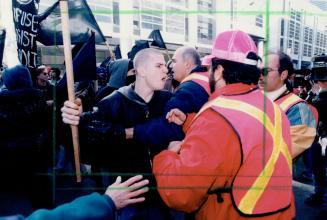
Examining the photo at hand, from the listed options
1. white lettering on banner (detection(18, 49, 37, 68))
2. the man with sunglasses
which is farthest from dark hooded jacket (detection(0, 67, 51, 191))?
the man with sunglasses

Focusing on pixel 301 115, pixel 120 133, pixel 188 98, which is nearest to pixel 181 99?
pixel 188 98

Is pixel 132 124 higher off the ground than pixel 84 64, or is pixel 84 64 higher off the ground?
pixel 84 64

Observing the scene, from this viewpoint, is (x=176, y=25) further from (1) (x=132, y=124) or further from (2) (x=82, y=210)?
(2) (x=82, y=210)

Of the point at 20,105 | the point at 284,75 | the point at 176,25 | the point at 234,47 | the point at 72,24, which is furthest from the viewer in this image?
the point at 176,25

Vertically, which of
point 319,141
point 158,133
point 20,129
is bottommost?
point 319,141

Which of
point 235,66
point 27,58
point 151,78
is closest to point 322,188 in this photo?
point 151,78

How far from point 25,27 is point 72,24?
1.84 feet

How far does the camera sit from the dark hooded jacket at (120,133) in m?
2.23

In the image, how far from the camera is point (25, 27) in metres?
→ 2.94

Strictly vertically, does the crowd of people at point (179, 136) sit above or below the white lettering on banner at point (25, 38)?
below

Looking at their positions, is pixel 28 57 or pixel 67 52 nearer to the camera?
pixel 67 52

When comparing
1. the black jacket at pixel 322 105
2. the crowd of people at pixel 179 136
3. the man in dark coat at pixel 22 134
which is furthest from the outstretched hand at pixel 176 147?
the black jacket at pixel 322 105

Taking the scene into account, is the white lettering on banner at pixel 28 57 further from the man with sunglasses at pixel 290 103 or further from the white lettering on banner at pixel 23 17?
the man with sunglasses at pixel 290 103

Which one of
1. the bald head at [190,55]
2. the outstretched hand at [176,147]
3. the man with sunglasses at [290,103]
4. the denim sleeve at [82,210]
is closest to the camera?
the denim sleeve at [82,210]
